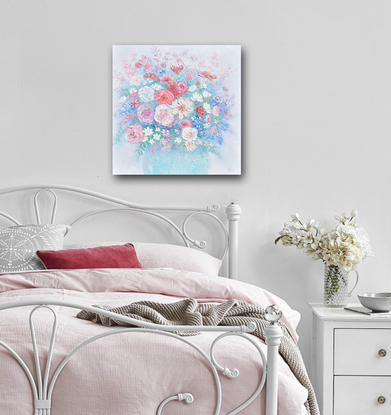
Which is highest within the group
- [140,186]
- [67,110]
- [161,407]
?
[67,110]

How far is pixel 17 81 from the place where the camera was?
280 centimetres

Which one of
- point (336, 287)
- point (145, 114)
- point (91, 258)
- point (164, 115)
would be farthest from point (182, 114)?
point (336, 287)

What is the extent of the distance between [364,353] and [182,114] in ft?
4.86

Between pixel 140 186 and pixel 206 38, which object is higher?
pixel 206 38

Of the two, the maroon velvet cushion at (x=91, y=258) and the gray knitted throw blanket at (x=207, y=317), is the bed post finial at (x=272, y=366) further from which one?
the maroon velvet cushion at (x=91, y=258)

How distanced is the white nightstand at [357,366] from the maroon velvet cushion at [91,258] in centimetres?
92

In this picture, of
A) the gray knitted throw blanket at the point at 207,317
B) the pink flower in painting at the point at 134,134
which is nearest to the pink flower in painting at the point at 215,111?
the pink flower in painting at the point at 134,134

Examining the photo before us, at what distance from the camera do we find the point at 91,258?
2.28 metres

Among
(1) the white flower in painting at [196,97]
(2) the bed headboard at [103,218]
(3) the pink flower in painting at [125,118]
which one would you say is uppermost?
(1) the white flower in painting at [196,97]

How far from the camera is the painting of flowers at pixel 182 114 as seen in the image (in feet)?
9.09

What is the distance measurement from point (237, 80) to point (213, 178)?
54 cm

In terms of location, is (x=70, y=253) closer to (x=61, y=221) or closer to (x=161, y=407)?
(x=61, y=221)

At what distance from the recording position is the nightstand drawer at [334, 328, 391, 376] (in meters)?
2.26

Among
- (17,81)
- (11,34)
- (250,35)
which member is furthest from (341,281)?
(11,34)
